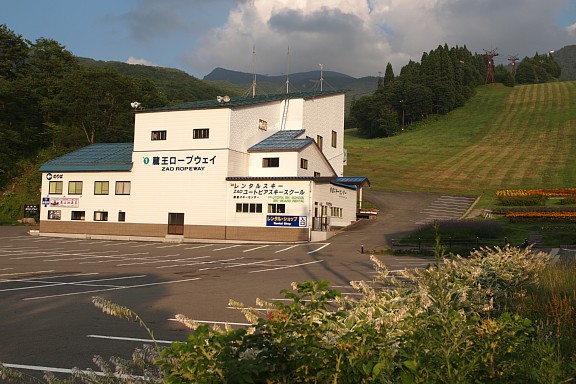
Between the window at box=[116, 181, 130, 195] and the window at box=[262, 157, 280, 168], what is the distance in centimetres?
1150

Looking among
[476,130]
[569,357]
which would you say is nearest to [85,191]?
[569,357]

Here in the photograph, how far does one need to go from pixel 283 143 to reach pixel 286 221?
787cm

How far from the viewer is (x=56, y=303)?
12.1 metres

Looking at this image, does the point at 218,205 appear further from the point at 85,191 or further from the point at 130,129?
the point at 130,129

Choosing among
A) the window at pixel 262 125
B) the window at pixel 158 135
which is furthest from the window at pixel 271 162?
the window at pixel 158 135

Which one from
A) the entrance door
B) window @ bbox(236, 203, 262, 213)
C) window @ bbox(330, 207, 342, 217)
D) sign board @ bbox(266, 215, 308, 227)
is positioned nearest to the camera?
sign board @ bbox(266, 215, 308, 227)

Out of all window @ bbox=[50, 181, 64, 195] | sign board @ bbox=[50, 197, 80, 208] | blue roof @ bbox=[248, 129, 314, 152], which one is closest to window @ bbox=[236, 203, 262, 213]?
blue roof @ bbox=[248, 129, 314, 152]

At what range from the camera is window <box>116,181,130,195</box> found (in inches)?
1581

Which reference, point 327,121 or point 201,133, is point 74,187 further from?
point 327,121

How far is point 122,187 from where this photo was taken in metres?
40.3

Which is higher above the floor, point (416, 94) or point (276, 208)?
point (416, 94)

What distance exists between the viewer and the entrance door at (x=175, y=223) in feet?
125

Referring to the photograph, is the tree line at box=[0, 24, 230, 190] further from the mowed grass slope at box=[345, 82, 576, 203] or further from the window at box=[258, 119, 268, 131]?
the mowed grass slope at box=[345, 82, 576, 203]

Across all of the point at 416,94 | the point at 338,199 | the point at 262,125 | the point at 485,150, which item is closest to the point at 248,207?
the point at 338,199
